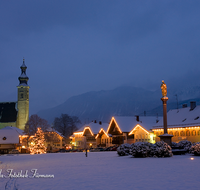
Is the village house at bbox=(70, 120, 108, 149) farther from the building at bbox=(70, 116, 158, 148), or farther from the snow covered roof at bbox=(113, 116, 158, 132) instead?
the snow covered roof at bbox=(113, 116, 158, 132)

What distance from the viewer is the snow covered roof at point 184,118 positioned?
187 feet

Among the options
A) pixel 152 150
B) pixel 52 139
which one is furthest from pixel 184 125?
pixel 52 139

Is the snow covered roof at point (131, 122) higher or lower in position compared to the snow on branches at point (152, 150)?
higher

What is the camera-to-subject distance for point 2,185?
545 inches

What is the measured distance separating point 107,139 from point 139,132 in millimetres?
12551

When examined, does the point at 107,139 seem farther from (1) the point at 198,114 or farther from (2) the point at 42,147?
(1) the point at 198,114

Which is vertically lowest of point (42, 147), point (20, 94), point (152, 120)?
point (42, 147)

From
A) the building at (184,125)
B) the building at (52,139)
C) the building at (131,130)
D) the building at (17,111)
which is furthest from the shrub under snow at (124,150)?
the building at (17,111)

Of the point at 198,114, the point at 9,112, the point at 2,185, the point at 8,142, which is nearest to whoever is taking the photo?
the point at 2,185

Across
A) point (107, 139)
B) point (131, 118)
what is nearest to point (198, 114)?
point (131, 118)

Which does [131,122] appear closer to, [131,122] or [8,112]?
[131,122]

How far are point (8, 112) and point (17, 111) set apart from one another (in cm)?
356

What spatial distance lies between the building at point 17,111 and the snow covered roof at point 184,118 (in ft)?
231

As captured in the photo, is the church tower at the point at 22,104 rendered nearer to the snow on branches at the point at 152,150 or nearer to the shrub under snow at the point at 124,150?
the shrub under snow at the point at 124,150
